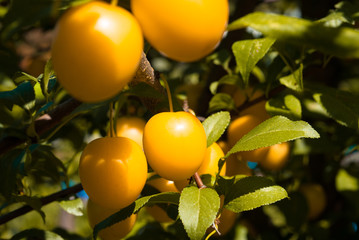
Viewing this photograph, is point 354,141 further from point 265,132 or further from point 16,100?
point 16,100

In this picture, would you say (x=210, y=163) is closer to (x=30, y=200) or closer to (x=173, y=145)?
(x=173, y=145)

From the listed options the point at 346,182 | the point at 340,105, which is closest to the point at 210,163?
the point at 340,105

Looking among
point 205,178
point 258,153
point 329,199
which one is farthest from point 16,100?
point 329,199

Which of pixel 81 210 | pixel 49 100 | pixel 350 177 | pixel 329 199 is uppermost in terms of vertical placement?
pixel 49 100

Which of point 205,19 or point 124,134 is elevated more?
point 205,19

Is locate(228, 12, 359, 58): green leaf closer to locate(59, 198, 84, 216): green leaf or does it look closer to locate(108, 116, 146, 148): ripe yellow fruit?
locate(108, 116, 146, 148): ripe yellow fruit

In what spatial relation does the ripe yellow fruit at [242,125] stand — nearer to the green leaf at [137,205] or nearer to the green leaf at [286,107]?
the green leaf at [286,107]
